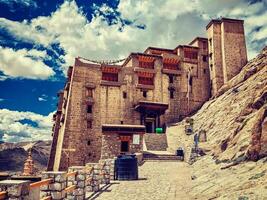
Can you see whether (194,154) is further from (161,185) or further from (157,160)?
(161,185)

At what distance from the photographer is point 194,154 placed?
20.4m

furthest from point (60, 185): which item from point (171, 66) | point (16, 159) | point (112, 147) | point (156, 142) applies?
point (16, 159)

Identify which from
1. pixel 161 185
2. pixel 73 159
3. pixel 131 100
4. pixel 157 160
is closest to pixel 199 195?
pixel 161 185

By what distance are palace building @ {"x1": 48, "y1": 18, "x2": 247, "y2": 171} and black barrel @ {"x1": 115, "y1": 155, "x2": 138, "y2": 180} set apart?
18700 millimetres

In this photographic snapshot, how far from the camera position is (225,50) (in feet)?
130

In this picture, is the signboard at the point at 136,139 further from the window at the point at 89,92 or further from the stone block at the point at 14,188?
the stone block at the point at 14,188

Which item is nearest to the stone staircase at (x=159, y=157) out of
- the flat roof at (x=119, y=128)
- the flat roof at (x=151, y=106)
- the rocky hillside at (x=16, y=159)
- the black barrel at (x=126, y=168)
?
the flat roof at (x=119, y=128)

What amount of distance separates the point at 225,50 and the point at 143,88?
1400cm

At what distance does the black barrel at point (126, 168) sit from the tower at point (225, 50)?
90.8 ft

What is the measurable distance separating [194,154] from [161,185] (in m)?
8.67

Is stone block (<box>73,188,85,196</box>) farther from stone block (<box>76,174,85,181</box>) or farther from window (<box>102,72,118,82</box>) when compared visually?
window (<box>102,72,118,82</box>)

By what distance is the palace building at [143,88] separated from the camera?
35.2m

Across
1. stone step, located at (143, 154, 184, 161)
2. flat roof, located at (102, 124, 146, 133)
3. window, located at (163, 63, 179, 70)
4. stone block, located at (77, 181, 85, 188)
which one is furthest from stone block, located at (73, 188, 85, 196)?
window, located at (163, 63, 179, 70)

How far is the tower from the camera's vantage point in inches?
1550
